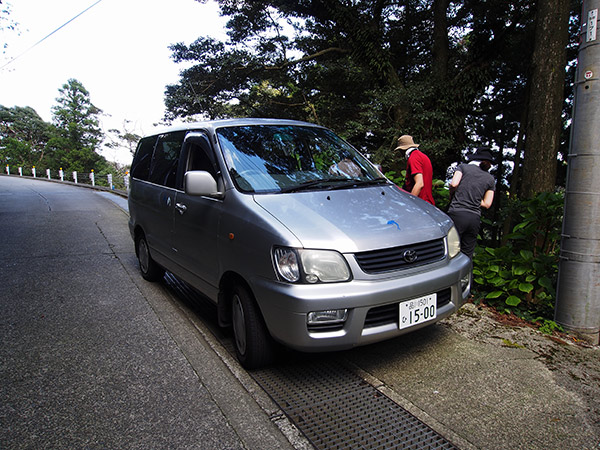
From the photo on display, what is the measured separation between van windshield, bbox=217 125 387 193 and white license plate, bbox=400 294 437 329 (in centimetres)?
111

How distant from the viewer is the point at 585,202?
3473 millimetres

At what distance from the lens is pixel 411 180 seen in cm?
488

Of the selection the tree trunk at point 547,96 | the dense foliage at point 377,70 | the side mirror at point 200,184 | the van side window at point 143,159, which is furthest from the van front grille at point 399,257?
the dense foliage at point 377,70

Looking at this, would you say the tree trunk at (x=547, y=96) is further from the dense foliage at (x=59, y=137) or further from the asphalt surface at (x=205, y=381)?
the dense foliage at (x=59, y=137)

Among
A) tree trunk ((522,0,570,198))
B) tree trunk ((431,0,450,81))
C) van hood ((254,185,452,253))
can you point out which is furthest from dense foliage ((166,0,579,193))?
van hood ((254,185,452,253))

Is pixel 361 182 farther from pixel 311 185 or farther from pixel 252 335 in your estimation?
pixel 252 335

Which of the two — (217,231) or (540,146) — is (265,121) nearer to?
(217,231)

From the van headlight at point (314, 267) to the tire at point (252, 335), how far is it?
44cm

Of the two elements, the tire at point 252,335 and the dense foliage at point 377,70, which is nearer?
the tire at point 252,335

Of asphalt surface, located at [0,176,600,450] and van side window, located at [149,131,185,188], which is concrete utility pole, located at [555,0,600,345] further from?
van side window, located at [149,131,185,188]

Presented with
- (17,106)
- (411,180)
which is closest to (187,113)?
(411,180)

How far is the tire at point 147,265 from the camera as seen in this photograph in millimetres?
5180

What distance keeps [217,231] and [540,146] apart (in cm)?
488

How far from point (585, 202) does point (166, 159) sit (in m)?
4.03
